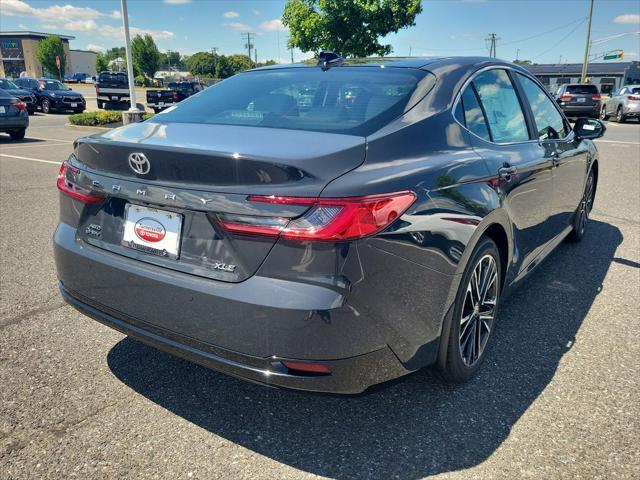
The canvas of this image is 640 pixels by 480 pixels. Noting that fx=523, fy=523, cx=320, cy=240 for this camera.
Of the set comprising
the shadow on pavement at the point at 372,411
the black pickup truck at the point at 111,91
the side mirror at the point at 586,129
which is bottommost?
the shadow on pavement at the point at 372,411

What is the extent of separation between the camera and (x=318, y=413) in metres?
2.46

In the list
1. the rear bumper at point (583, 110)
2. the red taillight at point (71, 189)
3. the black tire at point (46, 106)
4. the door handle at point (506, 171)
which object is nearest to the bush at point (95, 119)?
the black tire at point (46, 106)

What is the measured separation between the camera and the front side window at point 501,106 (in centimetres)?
295

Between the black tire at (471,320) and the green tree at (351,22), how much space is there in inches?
908

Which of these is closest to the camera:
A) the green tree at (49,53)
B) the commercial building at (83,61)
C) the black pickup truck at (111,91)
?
the black pickup truck at (111,91)

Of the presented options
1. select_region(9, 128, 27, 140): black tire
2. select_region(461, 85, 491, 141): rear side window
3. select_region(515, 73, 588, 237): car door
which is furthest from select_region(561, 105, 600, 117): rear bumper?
select_region(461, 85, 491, 141): rear side window

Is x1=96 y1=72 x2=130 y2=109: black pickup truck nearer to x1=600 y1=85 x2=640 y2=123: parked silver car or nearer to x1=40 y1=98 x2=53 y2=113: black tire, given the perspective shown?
x1=40 y1=98 x2=53 y2=113: black tire

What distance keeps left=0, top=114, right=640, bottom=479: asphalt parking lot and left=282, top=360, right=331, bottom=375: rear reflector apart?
0.16 metres

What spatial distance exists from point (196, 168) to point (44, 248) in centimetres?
357

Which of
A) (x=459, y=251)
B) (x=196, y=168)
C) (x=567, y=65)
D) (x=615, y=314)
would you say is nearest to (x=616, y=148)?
(x=615, y=314)

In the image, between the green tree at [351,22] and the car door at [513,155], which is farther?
the green tree at [351,22]

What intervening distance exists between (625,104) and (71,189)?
24896 millimetres

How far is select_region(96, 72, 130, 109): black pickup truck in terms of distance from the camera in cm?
2788

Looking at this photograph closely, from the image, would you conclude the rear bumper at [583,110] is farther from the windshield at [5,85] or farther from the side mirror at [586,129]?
the windshield at [5,85]
